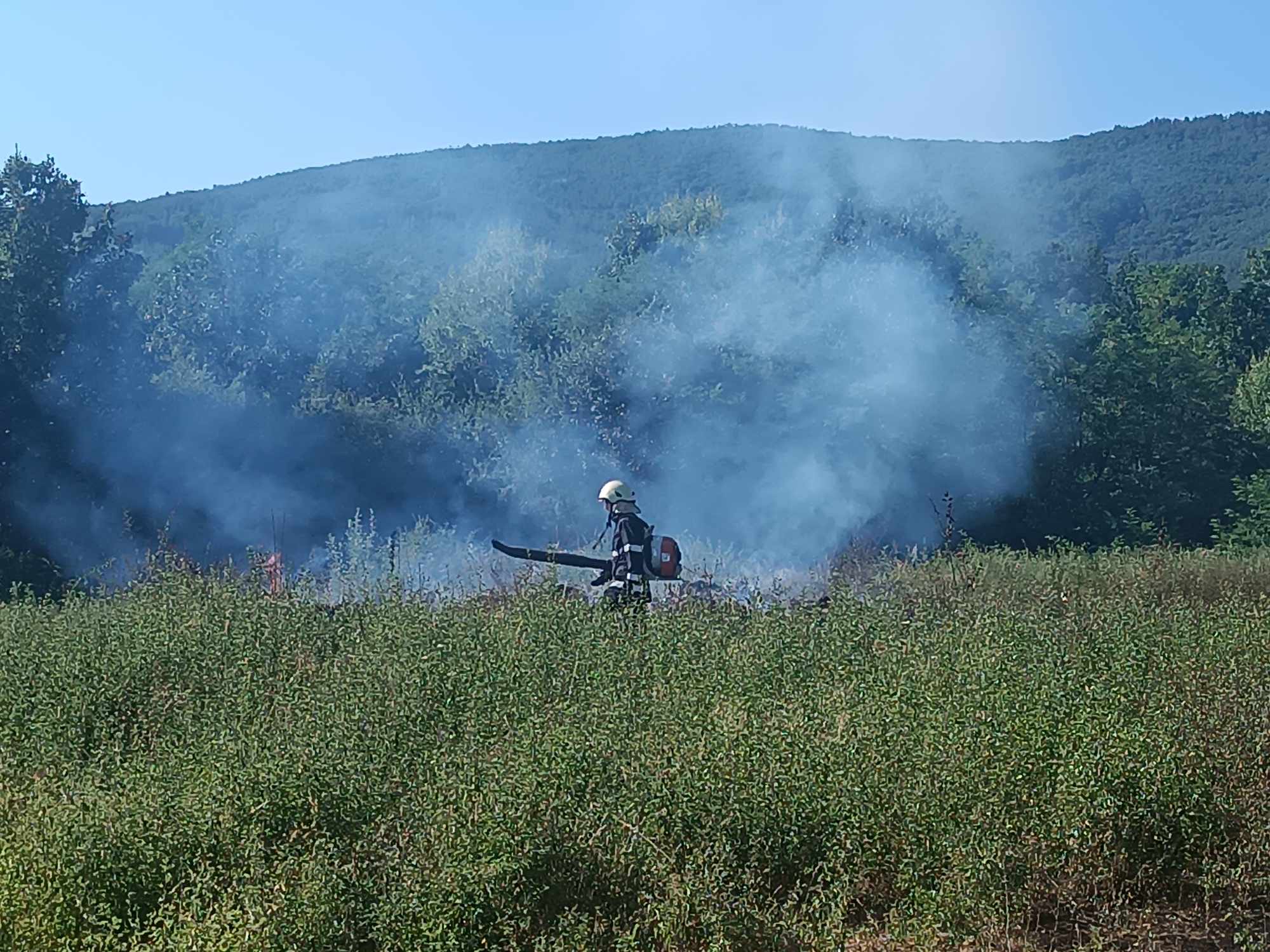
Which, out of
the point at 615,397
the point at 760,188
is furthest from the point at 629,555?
the point at 760,188

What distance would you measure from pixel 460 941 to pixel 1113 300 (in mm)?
34105

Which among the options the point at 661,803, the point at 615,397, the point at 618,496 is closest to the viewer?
the point at 661,803

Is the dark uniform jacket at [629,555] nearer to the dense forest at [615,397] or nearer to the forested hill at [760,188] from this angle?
the dense forest at [615,397]

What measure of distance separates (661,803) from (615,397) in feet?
47.8

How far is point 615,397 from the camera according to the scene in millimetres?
19312

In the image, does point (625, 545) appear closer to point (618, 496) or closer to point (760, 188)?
point (618, 496)

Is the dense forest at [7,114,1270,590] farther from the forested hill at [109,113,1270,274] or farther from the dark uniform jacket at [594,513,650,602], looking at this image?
the dark uniform jacket at [594,513,650,602]

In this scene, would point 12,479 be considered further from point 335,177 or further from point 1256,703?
point 335,177

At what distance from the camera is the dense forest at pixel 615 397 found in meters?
18.5

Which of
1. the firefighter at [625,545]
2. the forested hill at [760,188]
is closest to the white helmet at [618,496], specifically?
the firefighter at [625,545]

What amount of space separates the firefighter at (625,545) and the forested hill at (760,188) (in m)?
15.3

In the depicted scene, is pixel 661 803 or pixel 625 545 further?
pixel 625 545

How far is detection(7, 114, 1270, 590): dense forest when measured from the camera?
60.5 ft

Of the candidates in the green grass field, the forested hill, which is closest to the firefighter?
the green grass field
